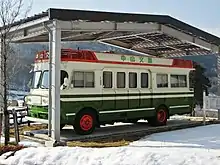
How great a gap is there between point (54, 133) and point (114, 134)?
263cm

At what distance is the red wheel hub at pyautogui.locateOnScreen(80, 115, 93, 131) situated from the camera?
1400cm

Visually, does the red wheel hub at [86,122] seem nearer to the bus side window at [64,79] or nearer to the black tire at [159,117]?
the bus side window at [64,79]

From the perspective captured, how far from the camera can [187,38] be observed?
56.9 feet

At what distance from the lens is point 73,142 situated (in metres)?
12.7

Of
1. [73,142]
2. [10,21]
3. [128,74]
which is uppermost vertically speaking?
[10,21]

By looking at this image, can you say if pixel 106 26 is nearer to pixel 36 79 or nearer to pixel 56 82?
pixel 56 82

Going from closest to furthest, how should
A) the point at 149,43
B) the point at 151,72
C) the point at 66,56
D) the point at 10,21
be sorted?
the point at 10,21, the point at 66,56, the point at 151,72, the point at 149,43

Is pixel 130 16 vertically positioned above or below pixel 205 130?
above

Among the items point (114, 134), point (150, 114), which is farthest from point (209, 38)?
point (114, 134)

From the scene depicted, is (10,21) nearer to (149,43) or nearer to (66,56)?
(66,56)

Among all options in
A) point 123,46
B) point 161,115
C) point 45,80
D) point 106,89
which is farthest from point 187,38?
point 45,80

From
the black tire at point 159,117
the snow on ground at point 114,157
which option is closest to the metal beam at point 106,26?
the black tire at point 159,117

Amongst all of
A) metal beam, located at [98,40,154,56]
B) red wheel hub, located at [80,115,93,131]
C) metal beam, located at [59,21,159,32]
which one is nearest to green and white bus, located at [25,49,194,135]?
red wheel hub, located at [80,115,93,131]

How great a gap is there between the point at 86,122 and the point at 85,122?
0.13 feet
